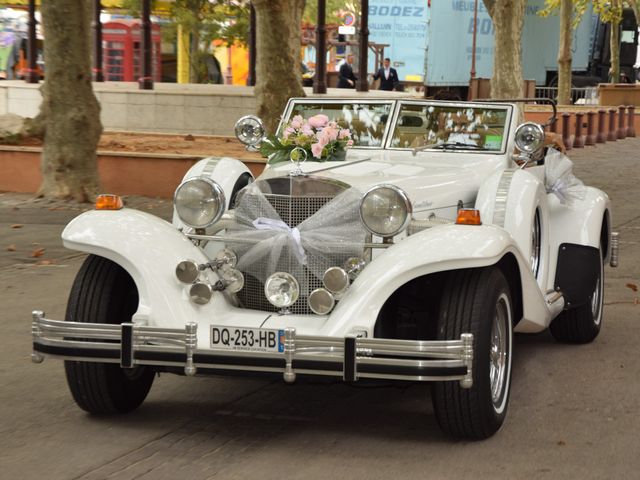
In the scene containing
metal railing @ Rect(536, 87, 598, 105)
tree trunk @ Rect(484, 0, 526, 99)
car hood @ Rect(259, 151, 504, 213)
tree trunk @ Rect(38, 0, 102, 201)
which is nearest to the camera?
car hood @ Rect(259, 151, 504, 213)

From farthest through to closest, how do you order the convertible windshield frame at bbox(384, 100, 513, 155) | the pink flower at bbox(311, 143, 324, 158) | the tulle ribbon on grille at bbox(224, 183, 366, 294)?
the convertible windshield frame at bbox(384, 100, 513, 155), the pink flower at bbox(311, 143, 324, 158), the tulle ribbon on grille at bbox(224, 183, 366, 294)

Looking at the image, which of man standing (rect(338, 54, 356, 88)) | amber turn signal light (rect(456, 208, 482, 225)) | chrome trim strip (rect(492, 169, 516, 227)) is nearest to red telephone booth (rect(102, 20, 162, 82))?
man standing (rect(338, 54, 356, 88))

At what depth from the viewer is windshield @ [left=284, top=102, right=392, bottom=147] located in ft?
25.3

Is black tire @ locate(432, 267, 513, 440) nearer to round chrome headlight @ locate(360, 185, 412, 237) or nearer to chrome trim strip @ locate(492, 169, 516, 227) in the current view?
round chrome headlight @ locate(360, 185, 412, 237)

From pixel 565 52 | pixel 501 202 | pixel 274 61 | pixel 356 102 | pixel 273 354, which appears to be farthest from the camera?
pixel 565 52

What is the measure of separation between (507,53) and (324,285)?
23688 millimetres

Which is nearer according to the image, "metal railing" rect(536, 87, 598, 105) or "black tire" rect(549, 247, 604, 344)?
"black tire" rect(549, 247, 604, 344)

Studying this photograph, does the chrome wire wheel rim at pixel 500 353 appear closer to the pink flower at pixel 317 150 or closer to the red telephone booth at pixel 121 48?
the pink flower at pixel 317 150

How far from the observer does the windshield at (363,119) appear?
25.3ft

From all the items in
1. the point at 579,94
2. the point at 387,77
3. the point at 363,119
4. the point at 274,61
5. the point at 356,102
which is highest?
the point at 274,61

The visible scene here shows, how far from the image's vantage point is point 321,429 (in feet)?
19.2

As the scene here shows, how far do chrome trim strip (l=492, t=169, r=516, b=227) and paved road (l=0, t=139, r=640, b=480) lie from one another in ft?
3.15

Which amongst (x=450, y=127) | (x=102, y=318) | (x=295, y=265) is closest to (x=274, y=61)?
(x=450, y=127)

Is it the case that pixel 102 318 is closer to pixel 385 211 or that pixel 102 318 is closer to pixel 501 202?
pixel 385 211
